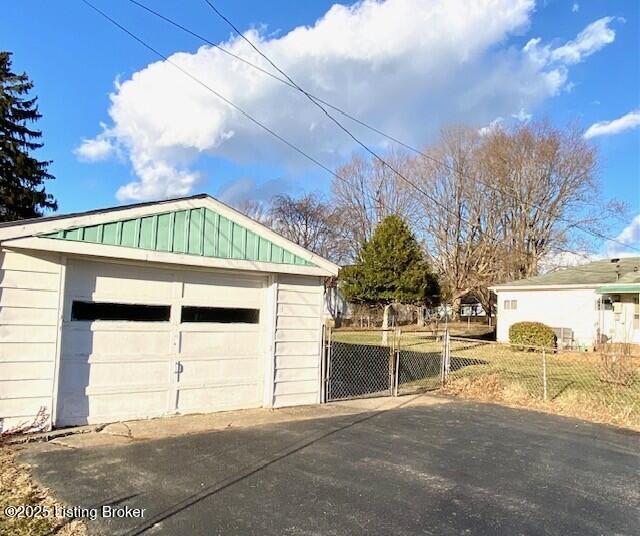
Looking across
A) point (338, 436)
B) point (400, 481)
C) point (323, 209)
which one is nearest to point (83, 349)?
point (338, 436)

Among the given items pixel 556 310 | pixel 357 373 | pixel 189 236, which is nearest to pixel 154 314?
pixel 189 236

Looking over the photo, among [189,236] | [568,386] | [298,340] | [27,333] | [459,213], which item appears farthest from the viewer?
[459,213]

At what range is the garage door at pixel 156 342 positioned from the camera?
615 cm

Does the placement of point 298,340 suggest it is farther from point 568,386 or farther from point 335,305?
point 335,305

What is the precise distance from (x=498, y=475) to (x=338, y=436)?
199 centimetres

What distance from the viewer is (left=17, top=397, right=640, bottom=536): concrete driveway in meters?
3.66

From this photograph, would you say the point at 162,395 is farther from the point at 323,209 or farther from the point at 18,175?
the point at 323,209

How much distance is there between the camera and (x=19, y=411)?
18.4 feet

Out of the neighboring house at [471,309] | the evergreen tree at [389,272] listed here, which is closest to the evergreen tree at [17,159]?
the evergreen tree at [389,272]

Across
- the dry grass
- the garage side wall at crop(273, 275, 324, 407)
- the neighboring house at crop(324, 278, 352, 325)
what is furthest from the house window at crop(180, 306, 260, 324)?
the neighboring house at crop(324, 278, 352, 325)

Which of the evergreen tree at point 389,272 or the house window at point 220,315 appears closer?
the house window at point 220,315

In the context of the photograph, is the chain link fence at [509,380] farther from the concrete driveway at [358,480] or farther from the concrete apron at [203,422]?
the concrete driveway at [358,480]

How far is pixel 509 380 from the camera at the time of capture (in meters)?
10.8

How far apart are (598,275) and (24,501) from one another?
78.5ft
